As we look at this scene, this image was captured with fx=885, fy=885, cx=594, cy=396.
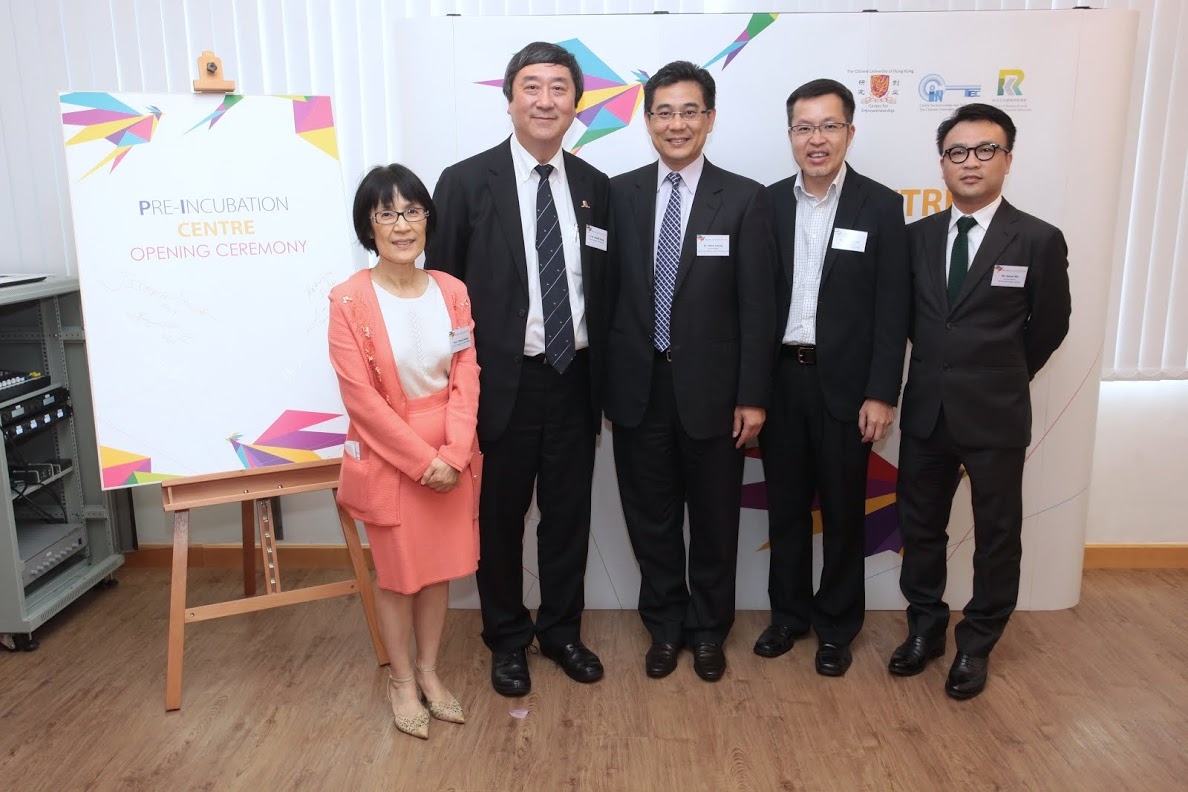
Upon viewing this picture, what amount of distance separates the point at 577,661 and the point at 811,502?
2.90 ft

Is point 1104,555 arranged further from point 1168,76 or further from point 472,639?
Result: point 472,639

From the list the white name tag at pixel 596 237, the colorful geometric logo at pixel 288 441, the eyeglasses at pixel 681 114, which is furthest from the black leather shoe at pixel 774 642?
the eyeglasses at pixel 681 114

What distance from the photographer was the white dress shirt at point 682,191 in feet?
8.32

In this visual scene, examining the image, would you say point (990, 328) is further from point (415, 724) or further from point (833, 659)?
point (415, 724)

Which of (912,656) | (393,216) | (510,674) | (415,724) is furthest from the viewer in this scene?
(912,656)

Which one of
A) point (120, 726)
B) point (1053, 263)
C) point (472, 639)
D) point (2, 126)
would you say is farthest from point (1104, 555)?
point (2, 126)

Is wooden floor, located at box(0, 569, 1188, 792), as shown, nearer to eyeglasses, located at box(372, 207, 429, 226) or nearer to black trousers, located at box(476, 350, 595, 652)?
black trousers, located at box(476, 350, 595, 652)

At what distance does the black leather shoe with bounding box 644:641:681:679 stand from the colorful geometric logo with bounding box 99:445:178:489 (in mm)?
1518

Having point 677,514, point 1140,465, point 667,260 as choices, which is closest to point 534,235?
point 667,260

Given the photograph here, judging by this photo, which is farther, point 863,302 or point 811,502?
point 811,502

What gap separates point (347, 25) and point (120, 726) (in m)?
2.47

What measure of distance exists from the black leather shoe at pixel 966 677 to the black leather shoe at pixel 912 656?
0.32 ft

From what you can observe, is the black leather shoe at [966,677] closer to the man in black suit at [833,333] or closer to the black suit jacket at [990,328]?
the man in black suit at [833,333]

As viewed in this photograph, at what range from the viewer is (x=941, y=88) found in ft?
9.43
